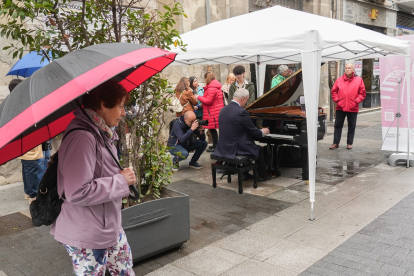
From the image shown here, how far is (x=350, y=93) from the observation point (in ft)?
29.7

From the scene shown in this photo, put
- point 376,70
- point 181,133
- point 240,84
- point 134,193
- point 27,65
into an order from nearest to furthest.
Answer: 1. point 134,193
2. point 27,65
3. point 181,133
4. point 240,84
5. point 376,70

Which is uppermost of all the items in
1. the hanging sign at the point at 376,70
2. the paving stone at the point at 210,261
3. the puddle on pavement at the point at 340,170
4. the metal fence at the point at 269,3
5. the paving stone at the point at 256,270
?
the metal fence at the point at 269,3

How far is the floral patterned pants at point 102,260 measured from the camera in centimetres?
233

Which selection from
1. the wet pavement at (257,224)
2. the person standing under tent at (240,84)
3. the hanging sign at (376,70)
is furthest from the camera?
the hanging sign at (376,70)

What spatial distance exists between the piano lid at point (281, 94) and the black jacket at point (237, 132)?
0.97 m

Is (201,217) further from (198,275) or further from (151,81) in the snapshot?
(151,81)

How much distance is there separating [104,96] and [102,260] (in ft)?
3.28

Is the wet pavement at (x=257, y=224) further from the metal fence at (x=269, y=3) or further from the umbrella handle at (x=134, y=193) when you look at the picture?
the metal fence at (x=269, y=3)

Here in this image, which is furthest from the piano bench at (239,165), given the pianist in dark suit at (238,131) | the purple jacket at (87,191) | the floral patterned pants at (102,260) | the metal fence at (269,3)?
the metal fence at (269,3)

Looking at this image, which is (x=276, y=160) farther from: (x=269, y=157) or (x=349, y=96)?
(x=349, y=96)

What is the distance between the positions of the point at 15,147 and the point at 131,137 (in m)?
1.56

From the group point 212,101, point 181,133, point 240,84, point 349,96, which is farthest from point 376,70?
point 181,133

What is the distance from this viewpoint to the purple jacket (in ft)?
7.30

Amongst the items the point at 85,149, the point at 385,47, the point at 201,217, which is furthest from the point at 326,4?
the point at 85,149
